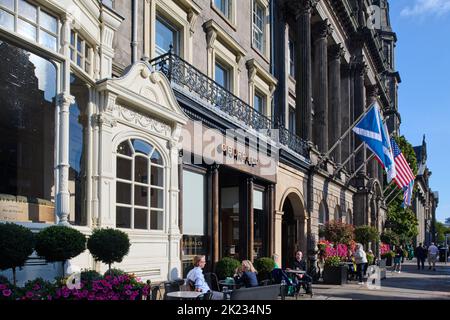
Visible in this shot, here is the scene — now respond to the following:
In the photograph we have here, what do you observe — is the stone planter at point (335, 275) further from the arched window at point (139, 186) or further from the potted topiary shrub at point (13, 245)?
the potted topiary shrub at point (13, 245)

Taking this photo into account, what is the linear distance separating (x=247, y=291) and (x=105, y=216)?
9.97ft

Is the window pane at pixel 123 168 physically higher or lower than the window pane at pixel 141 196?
higher

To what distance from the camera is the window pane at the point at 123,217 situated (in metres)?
9.95

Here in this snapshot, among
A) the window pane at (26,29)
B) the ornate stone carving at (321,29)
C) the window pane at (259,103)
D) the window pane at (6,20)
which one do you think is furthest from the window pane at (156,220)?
the ornate stone carving at (321,29)

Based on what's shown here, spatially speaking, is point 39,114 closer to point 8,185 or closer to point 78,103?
point 78,103

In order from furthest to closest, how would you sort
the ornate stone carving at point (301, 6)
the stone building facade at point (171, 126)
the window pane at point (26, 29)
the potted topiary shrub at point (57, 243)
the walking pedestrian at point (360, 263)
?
the ornate stone carving at point (301, 6), the walking pedestrian at point (360, 263), the stone building facade at point (171, 126), the window pane at point (26, 29), the potted topiary shrub at point (57, 243)

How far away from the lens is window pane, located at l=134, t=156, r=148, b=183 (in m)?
10.5

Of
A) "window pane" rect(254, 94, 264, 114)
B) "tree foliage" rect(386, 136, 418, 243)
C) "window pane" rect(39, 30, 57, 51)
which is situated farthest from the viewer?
"tree foliage" rect(386, 136, 418, 243)

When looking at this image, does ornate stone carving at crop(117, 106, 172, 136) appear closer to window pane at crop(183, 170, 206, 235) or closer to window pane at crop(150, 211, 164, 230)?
window pane at crop(150, 211, 164, 230)

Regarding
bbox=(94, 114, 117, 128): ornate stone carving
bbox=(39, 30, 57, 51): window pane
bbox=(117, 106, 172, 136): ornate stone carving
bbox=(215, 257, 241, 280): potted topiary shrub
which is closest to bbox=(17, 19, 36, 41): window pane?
bbox=(39, 30, 57, 51): window pane

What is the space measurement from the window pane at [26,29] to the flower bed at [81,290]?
390 centimetres

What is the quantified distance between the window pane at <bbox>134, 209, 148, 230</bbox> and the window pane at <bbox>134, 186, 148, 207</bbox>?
0.50ft
